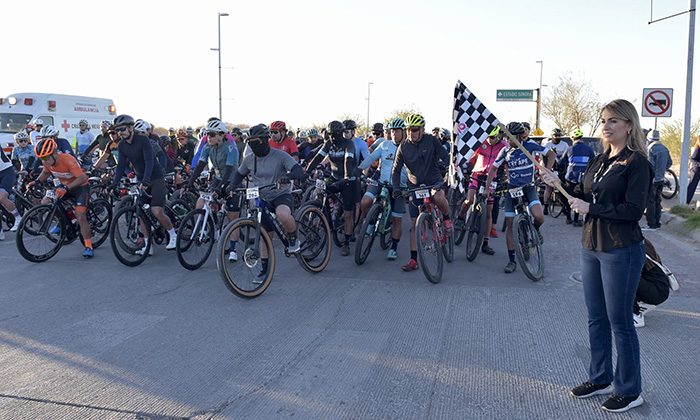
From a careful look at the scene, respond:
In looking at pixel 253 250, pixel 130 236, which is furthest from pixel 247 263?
pixel 130 236

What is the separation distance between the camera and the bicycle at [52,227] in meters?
7.78

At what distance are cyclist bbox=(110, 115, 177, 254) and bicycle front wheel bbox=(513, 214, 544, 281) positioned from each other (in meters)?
4.99

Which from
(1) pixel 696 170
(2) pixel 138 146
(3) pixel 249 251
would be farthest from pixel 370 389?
(1) pixel 696 170

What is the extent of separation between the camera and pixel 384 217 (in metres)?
7.79

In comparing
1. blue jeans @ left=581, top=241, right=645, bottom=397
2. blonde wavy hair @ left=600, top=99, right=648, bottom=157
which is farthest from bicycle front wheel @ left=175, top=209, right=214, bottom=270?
blonde wavy hair @ left=600, top=99, right=648, bottom=157

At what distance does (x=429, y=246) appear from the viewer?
682 cm

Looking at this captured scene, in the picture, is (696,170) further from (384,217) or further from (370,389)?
(370,389)

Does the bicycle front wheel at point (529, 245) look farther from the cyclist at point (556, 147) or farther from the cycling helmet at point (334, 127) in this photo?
the cyclist at point (556, 147)

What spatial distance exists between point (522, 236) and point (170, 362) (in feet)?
14.7

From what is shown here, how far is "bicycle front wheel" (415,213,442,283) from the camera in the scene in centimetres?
667

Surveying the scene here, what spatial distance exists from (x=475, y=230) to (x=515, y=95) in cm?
2075

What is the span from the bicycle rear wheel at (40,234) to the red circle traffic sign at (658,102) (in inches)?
509

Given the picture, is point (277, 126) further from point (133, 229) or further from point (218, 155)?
point (133, 229)

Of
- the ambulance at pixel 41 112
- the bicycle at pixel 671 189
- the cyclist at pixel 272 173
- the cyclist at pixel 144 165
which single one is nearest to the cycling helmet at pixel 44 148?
the cyclist at pixel 144 165
